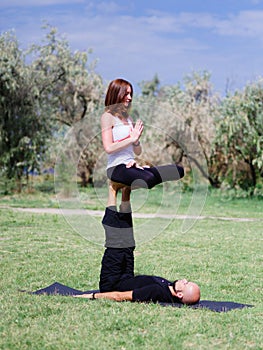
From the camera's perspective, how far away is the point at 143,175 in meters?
5.46

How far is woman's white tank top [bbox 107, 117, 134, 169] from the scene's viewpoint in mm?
5688

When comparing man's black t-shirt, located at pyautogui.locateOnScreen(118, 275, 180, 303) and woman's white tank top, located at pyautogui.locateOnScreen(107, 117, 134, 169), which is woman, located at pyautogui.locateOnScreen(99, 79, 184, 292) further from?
man's black t-shirt, located at pyautogui.locateOnScreen(118, 275, 180, 303)

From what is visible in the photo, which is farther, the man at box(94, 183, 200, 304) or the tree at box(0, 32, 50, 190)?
the tree at box(0, 32, 50, 190)

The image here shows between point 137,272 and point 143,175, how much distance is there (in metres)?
2.50

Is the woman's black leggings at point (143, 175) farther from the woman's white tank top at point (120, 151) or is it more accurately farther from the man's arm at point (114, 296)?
the man's arm at point (114, 296)

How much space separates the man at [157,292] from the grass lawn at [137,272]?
7.3 inches

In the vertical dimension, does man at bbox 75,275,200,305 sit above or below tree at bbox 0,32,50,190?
below

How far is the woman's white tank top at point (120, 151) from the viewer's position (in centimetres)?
569

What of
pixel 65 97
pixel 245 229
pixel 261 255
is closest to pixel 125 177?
pixel 261 255

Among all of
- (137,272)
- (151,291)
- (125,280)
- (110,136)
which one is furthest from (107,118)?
(137,272)

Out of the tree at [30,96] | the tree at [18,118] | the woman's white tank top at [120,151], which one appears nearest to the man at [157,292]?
the woman's white tank top at [120,151]

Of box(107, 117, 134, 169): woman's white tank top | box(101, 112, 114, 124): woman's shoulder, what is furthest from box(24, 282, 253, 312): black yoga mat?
box(101, 112, 114, 124): woman's shoulder

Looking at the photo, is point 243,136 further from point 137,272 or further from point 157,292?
point 157,292

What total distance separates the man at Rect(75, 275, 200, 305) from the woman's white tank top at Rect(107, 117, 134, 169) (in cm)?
113
